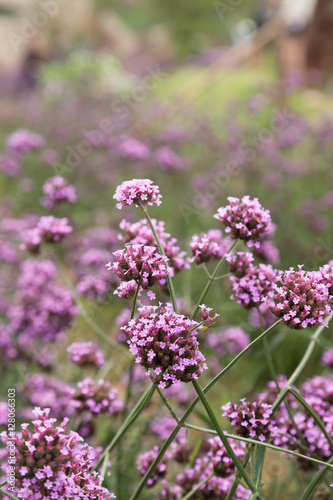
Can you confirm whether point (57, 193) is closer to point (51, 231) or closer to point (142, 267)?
point (51, 231)

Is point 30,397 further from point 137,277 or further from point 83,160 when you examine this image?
point 83,160

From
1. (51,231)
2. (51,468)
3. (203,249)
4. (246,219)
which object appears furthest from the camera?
(51,231)

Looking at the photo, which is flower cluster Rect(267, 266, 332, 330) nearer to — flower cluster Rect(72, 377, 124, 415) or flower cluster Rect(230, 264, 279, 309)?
flower cluster Rect(230, 264, 279, 309)

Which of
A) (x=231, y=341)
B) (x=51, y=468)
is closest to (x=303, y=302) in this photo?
(x=51, y=468)

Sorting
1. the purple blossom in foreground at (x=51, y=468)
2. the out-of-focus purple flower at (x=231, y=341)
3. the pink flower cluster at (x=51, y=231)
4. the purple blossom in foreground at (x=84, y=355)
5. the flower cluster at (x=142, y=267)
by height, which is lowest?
the purple blossom in foreground at (x=51, y=468)

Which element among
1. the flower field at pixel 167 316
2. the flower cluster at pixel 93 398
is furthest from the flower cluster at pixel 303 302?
the flower cluster at pixel 93 398

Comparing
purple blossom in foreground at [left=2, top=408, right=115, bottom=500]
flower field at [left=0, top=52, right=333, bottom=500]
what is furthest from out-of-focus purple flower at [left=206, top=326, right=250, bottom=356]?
purple blossom in foreground at [left=2, top=408, right=115, bottom=500]

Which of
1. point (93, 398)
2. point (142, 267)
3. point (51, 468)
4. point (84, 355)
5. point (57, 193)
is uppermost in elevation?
point (57, 193)

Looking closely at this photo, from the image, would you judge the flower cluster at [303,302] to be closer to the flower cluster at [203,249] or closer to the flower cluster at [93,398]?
the flower cluster at [203,249]
